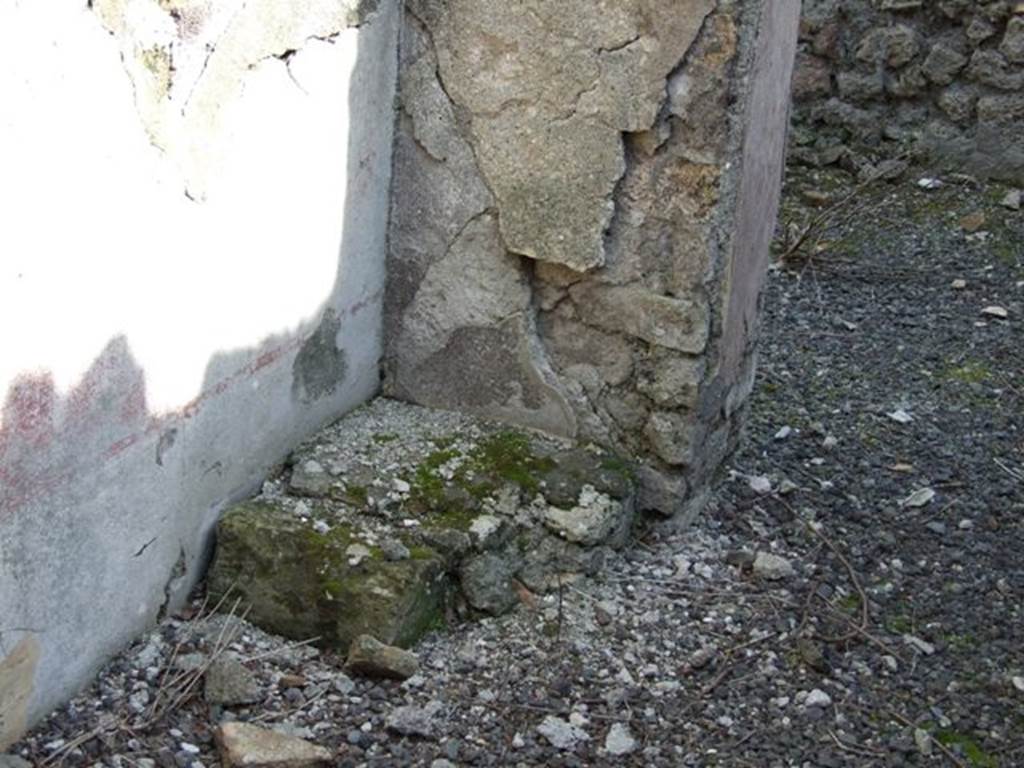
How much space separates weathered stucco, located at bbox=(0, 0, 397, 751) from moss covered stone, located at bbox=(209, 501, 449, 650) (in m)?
0.09

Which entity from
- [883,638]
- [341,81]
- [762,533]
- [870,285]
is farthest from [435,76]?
[870,285]

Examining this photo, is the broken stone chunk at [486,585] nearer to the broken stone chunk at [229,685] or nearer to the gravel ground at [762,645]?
the gravel ground at [762,645]

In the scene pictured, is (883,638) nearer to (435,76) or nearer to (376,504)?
(376,504)

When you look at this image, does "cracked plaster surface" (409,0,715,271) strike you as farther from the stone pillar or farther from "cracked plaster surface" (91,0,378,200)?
"cracked plaster surface" (91,0,378,200)

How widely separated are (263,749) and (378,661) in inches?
13.0

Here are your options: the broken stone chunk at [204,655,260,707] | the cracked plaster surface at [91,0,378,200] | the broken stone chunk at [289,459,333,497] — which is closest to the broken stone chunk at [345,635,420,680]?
the broken stone chunk at [204,655,260,707]

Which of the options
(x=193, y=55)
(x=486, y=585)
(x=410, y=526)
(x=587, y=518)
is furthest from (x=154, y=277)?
(x=587, y=518)

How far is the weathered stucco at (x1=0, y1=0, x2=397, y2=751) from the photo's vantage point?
7.76 ft

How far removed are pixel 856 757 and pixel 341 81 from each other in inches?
68.6

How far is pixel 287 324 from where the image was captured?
3.13 meters

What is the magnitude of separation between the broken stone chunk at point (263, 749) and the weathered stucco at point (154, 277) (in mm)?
341

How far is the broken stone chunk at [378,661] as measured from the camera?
2.83m

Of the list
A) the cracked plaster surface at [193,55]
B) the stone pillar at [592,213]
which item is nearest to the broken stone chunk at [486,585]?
the stone pillar at [592,213]

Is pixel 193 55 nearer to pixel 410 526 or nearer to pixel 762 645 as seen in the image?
pixel 410 526
